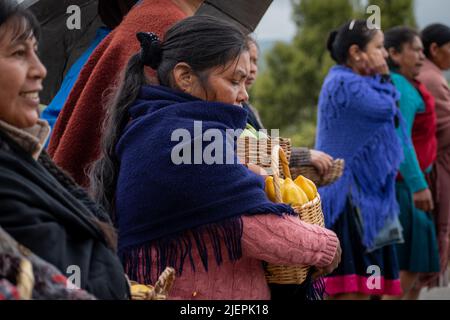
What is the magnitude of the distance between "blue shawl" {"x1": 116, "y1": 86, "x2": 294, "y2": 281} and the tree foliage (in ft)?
29.0

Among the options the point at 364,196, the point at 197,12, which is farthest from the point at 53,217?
the point at 364,196

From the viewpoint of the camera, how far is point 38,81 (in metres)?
2.29

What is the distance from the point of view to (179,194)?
2867mm

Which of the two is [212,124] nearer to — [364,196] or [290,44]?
[364,196]

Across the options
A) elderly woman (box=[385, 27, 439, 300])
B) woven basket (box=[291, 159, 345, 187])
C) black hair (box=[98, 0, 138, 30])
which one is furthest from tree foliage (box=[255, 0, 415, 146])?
black hair (box=[98, 0, 138, 30])

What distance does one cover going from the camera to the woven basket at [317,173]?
4523 millimetres

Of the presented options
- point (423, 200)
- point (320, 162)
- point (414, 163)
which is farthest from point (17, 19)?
point (423, 200)

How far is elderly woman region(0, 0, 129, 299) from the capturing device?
2.10 meters

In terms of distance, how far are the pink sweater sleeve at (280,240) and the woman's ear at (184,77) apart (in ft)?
1.68

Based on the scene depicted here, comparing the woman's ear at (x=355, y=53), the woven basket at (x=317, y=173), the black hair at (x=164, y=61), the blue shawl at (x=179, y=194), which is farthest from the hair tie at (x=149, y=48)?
the woman's ear at (x=355, y=53)

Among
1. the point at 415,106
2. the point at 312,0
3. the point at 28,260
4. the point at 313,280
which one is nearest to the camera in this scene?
the point at 28,260

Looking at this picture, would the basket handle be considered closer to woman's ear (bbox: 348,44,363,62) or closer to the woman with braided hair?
the woman with braided hair
